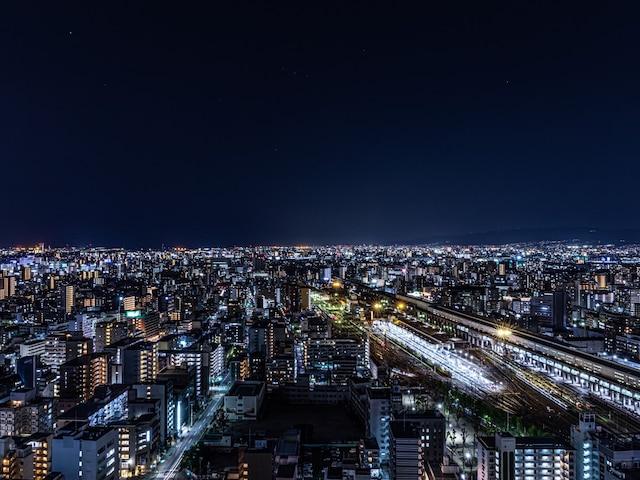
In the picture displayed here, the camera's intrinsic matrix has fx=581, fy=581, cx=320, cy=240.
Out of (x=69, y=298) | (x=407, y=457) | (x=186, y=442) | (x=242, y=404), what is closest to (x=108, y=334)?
(x=242, y=404)

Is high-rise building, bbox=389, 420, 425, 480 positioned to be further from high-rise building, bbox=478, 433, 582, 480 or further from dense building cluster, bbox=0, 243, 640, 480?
high-rise building, bbox=478, 433, 582, 480

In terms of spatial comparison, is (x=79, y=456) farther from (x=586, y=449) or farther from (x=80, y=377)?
(x=586, y=449)

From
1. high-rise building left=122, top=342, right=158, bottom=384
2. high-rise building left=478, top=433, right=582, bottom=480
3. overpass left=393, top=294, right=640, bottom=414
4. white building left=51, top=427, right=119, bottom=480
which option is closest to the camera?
high-rise building left=478, top=433, right=582, bottom=480

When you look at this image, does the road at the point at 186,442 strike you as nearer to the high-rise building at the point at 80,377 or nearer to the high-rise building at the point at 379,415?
the high-rise building at the point at 80,377

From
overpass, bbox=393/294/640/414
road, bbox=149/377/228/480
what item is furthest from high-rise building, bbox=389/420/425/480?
overpass, bbox=393/294/640/414

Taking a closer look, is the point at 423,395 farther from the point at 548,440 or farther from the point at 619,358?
the point at 619,358

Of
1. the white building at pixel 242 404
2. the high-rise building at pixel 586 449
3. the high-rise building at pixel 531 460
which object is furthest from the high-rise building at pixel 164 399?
the high-rise building at pixel 586 449
